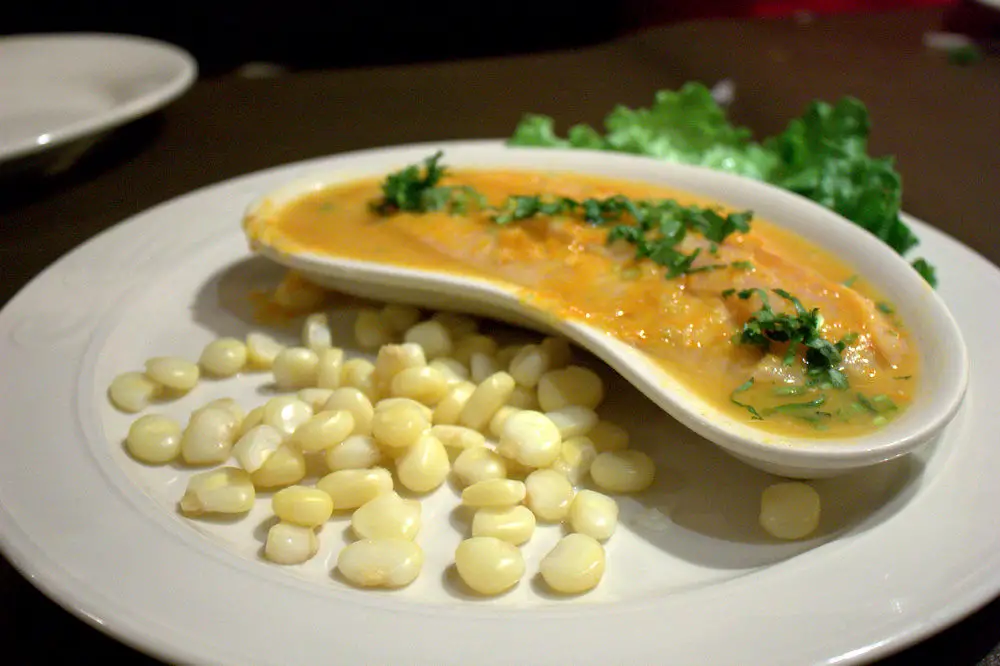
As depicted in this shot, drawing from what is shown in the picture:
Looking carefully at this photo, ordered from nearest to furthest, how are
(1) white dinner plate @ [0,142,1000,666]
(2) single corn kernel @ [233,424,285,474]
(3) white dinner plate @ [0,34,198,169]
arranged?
(1) white dinner plate @ [0,142,1000,666] < (2) single corn kernel @ [233,424,285,474] < (3) white dinner plate @ [0,34,198,169]

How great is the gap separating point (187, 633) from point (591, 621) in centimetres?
52

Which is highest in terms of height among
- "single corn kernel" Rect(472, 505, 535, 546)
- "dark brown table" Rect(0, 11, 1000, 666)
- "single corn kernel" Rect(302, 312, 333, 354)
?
"single corn kernel" Rect(472, 505, 535, 546)

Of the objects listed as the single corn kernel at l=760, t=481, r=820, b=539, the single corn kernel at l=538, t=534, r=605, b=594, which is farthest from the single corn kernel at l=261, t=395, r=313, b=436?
the single corn kernel at l=760, t=481, r=820, b=539

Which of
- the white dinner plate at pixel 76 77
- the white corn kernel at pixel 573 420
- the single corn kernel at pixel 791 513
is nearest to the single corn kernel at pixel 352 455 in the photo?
the white corn kernel at pixel 573 420

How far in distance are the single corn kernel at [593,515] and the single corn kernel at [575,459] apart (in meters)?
0.09

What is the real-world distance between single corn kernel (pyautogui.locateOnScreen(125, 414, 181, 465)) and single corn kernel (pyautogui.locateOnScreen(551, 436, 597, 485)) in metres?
Answer: 0.69

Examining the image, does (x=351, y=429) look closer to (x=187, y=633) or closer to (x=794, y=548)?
(x=187, y=633)

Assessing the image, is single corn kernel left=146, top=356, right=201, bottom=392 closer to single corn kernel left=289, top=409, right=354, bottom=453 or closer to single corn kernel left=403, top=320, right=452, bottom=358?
single corn kernel left=289, top=409, right=354, bottom=453

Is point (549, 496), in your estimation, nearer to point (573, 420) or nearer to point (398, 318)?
point (573, 420)

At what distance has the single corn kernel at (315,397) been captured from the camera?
68.0 inches

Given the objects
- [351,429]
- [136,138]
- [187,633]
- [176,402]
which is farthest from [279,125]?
[187,633]

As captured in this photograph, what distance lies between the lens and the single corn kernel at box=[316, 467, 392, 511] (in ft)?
4.82

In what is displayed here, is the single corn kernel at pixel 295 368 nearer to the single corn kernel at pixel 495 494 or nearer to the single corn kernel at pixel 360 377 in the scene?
the single corn kernel at pixel 360 377

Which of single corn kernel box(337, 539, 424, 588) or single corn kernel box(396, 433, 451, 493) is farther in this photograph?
single corn kernel box(396, 433, 451, 493)
